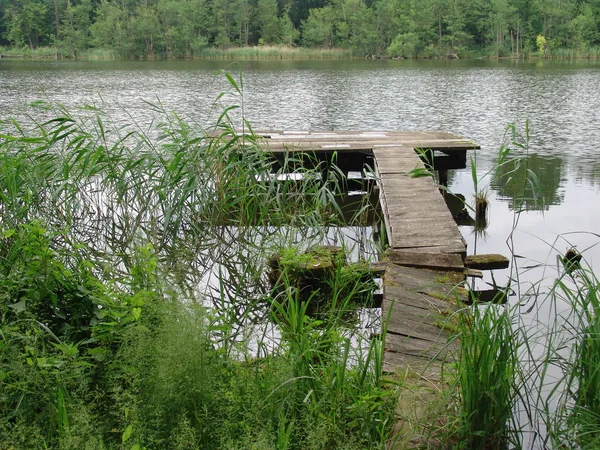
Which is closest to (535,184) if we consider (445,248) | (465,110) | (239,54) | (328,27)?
(445,248)

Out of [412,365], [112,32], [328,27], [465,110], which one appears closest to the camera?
[412,365]

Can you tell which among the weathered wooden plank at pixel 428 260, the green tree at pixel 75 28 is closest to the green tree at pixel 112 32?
the green tree at pixel 75 28

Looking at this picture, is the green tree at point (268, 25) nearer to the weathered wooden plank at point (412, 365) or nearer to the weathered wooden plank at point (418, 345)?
the weathered wooden plank at point (418, 345)

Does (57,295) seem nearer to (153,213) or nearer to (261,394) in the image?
(261,394)

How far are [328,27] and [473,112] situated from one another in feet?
129

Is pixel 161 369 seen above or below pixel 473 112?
below

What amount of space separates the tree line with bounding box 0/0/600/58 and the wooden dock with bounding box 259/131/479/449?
3859 cm

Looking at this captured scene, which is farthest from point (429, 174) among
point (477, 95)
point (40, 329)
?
point (477, 95)

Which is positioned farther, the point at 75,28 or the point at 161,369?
the point at 75,28

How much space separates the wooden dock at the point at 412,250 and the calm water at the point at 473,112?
50 cm

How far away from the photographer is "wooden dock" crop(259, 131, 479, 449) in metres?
2.78

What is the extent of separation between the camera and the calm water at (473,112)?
239 inches

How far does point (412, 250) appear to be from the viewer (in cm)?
458

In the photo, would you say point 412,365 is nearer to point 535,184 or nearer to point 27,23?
point 535,184
